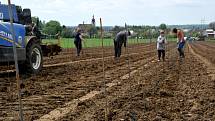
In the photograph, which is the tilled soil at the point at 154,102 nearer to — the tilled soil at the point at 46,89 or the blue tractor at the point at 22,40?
the tilled soil at the point at 46,89

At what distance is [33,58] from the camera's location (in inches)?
550

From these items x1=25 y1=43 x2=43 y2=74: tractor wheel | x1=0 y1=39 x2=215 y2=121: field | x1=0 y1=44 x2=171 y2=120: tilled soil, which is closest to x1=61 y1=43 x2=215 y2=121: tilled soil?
x1=0 y1=39 x2=215 y2=121: field

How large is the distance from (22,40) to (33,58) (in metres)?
1.01

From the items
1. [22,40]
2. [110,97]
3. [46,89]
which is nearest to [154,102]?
[110,97]

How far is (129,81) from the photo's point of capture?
12.2m

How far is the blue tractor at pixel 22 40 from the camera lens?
12164 mm

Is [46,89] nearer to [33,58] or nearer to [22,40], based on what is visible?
[22,40]

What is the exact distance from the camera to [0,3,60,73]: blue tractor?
1216 centimetres

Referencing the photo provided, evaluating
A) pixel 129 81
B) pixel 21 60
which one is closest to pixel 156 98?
pixel 129 81

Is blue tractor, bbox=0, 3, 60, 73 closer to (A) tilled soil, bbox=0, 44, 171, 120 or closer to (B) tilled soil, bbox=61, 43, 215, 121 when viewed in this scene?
(A) tilled soil, bbox=0, 44, 171, 120

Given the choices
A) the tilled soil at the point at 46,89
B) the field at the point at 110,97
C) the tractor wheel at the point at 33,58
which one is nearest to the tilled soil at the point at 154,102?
the field at the point at 110,97

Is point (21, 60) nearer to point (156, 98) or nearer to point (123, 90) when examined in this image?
point (123, 90)

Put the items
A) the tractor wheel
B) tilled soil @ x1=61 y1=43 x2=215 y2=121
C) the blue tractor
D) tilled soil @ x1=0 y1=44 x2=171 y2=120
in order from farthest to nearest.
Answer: the tractor wheel → the blue tractor → tilled soil @ x1=0 y1=44 x2=171 y2=120 → tilled soil @ x1=61 y1=43 x2=215 y2=121

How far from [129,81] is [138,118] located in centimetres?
517
